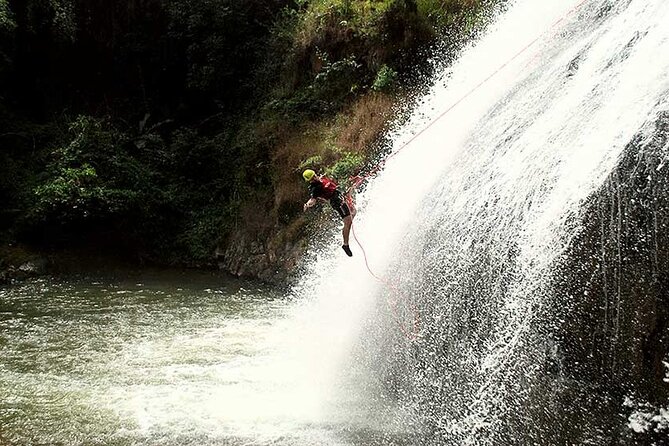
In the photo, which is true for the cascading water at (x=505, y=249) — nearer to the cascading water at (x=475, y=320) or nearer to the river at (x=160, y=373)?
the cascading water at (x=475, y=320)

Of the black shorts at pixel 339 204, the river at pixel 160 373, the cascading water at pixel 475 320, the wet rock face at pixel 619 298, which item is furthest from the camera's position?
the black shorts at pixel 339 204

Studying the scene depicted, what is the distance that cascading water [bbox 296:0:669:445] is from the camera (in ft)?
16.0

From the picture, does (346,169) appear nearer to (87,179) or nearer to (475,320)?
(475,320)

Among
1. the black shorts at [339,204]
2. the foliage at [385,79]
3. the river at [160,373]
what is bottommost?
the river at [160,373]

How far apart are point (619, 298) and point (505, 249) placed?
1.13 metres

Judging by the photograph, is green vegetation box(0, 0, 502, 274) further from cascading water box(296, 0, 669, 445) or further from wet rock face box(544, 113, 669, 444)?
wet rock face box(544, 113, 669, 444)

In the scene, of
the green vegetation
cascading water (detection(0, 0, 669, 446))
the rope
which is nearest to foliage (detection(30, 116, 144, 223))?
the green vegetation

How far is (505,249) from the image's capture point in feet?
17.9

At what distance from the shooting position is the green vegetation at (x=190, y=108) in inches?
489

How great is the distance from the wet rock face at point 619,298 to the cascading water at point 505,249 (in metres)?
0.03

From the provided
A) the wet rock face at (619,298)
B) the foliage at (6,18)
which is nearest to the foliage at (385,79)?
the wet rock face at (619,298)

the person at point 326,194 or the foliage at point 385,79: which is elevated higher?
the foliage at point 385,79

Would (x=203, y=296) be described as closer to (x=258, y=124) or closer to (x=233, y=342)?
(x=233, y=342)

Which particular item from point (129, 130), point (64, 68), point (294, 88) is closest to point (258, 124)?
point (294, 88)
